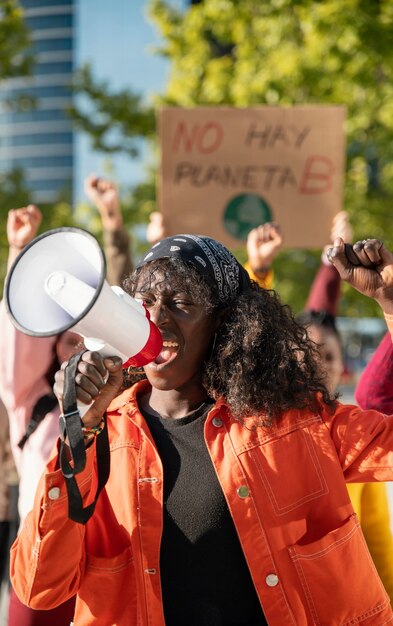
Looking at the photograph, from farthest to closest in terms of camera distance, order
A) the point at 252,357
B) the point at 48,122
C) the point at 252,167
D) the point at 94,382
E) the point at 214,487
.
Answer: the point at 48,122 < the point at 252,167 < the point at 252,357 < the point at 214,487 < the point at 94,382

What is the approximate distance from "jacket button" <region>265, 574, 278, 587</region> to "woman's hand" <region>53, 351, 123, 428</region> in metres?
0.51

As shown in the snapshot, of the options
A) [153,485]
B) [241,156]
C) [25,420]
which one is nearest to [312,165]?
[241,156]

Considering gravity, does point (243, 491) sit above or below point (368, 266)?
below

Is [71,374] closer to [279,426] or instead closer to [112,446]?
[112,446]

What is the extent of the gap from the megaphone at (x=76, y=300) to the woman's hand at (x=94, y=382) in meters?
0.03

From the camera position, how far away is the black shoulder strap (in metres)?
1.84

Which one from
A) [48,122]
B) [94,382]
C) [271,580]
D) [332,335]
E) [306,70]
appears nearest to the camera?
[94,382]

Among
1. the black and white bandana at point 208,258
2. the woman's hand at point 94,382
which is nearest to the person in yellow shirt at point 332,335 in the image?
the black and white bandana at point 208,258

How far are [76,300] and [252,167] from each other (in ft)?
12.5

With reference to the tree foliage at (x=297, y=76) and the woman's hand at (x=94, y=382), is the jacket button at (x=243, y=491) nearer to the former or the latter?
the woman's hand at (x=94, y=382)

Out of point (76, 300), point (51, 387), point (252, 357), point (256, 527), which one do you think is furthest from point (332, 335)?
point (76, 300)

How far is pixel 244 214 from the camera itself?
17.8 feet

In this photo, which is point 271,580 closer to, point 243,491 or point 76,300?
point 243,491

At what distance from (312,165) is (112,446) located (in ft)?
11.7
